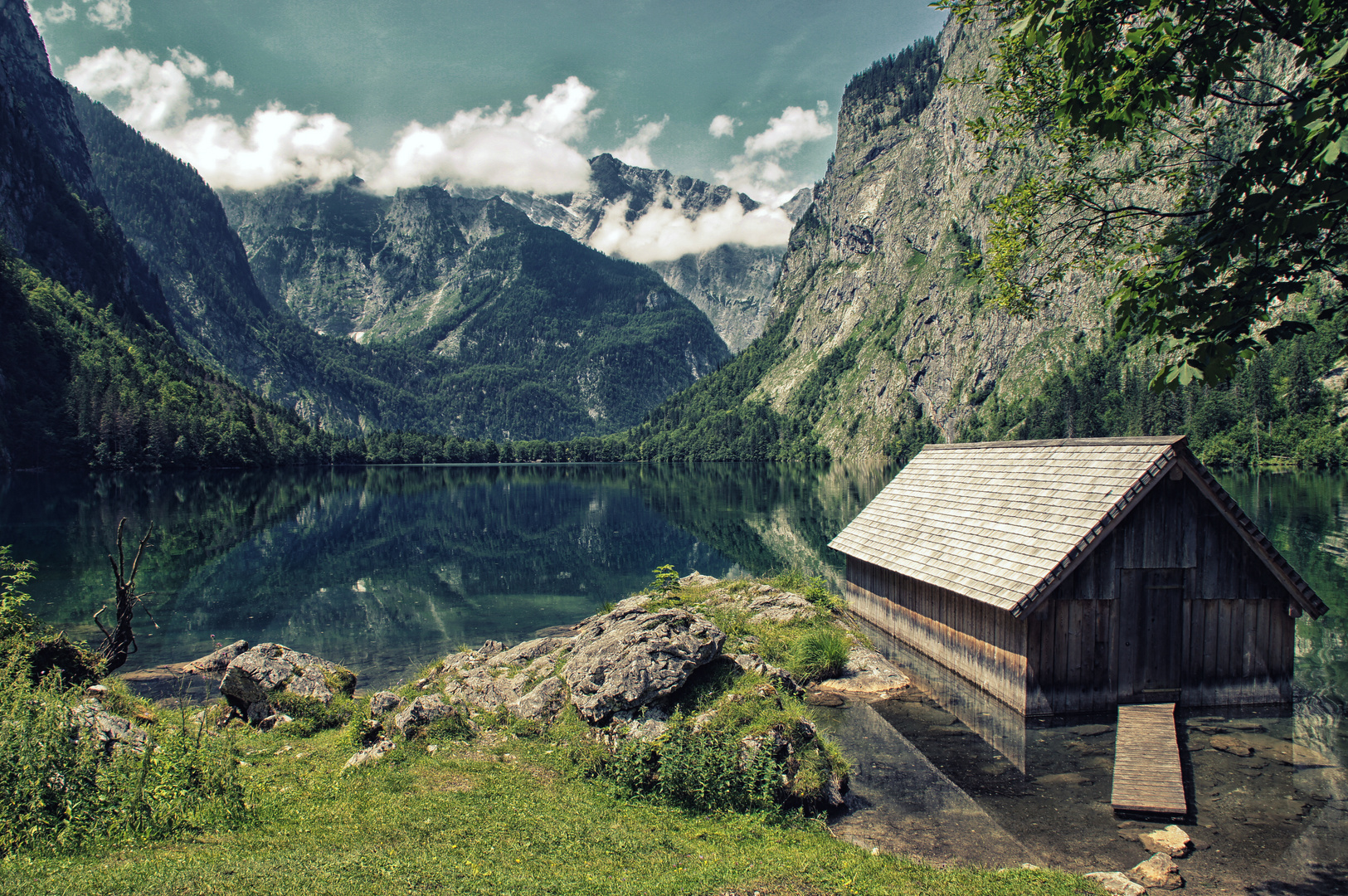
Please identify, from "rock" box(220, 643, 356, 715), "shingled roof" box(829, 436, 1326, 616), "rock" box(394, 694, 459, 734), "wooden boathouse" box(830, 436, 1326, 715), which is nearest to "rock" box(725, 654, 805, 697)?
"shingled roof" box(829, 436, 1326, 616)

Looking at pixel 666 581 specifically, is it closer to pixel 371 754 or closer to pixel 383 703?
pixel 383 703

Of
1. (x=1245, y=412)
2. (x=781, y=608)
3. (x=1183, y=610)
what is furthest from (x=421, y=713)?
(x=1245, y=412)

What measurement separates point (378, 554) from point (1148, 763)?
55489 mm

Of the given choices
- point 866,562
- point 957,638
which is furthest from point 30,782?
point 866,562

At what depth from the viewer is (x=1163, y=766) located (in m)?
14.5

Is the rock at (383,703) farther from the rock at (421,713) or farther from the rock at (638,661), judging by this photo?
the rock at (638,661)

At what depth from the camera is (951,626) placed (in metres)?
22.7

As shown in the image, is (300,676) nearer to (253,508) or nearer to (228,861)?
(228,861)

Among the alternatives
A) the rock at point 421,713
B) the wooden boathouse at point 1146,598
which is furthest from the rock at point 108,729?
the wooden boathouse at point 1146,598

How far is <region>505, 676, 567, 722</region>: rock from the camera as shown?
18078 mm

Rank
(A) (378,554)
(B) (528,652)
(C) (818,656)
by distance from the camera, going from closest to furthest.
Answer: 1. (C) (818,656)
2. (B) (528,652)
3. (A) (378,554)

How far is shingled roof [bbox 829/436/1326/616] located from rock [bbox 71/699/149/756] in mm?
18823

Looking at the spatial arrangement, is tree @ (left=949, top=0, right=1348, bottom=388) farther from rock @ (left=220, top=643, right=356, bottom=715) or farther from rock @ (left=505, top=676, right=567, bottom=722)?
rock @ (left=220, top=643, right=356, bottom=715)

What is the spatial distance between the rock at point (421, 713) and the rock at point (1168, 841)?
1440 cm
